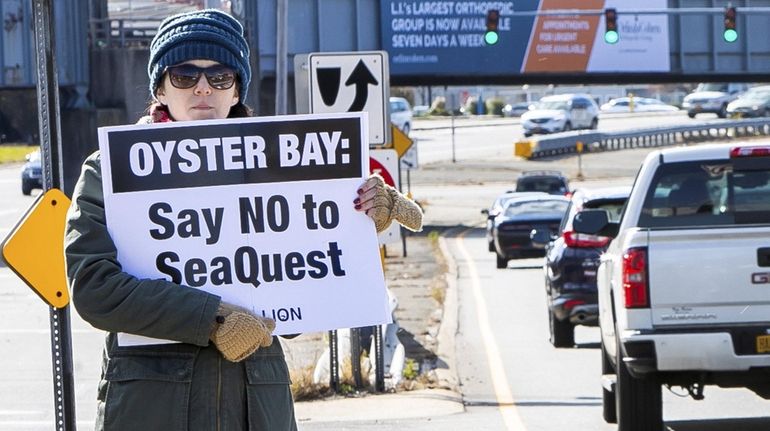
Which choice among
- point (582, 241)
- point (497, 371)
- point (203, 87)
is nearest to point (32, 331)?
point (497, 371)

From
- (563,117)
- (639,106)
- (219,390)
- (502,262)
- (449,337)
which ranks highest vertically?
(219,390)

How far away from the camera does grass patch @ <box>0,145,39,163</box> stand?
2734 inches

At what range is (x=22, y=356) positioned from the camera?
15.2 meters

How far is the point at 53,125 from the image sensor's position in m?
6.84

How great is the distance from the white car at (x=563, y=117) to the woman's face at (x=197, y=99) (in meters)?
77.7

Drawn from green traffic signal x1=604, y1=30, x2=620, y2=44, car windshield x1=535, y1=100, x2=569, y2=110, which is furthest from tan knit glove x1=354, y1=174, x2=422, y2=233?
car windshield x1=535, y1=100, x2=569, y2=110

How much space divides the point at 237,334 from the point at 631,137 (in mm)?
73722

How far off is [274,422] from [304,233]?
21.6 inches

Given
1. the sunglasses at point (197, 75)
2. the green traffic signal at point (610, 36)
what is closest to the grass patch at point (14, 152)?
the green traffic signal at point (610, 36)

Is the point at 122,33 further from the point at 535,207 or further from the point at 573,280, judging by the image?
the point at 573,280

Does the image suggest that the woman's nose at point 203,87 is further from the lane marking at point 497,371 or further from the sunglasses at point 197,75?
the lane marking at point 497,371

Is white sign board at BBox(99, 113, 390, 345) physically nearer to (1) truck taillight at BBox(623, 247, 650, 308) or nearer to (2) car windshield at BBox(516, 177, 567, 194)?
(1) truck taillight at BBox(623, 247, 650, 308)

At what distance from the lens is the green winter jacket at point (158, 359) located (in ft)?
12.0

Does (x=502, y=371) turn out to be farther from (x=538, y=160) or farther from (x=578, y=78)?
(x=538, y=160)
